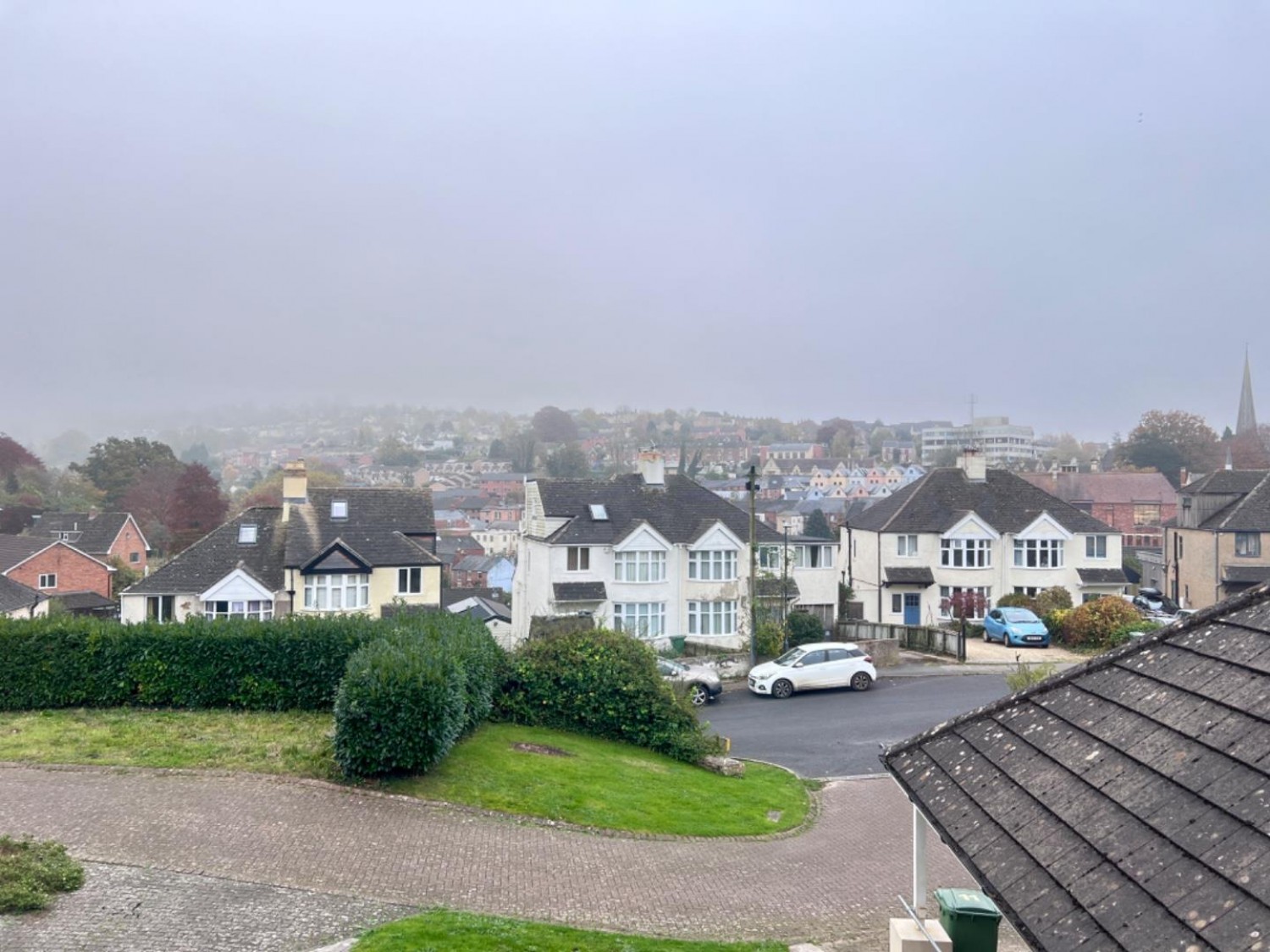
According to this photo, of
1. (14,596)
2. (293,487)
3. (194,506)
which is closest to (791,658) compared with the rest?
(293,487)

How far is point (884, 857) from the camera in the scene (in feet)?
52.6

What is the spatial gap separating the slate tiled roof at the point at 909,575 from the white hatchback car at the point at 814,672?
15.3m

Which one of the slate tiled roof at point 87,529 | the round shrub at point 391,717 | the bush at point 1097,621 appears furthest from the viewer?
the slate tiled roof at point 87,529

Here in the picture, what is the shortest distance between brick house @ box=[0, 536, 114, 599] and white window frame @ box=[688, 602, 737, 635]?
40640 millimetres

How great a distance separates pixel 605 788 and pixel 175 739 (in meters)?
8.39

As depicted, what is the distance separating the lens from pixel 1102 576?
151 feet

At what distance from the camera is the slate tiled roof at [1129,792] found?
14.5ft

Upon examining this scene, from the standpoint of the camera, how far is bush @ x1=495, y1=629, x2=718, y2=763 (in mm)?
22766

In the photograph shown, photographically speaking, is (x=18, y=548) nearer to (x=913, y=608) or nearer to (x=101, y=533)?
(x=101, y=533)

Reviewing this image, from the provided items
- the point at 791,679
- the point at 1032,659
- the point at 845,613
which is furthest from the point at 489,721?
the point at 845,613

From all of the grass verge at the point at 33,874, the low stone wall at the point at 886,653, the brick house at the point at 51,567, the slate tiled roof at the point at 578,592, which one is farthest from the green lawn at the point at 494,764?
the brick house at the point at 51,567

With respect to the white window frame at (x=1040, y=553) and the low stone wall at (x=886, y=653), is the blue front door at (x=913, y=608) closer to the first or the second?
the white window frame at (x=1040, y=553)

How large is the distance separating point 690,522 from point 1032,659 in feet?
48.1

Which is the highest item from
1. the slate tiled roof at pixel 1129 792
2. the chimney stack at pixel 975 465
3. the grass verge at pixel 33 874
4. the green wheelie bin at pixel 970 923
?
the chimney stack at pixel 975 465
